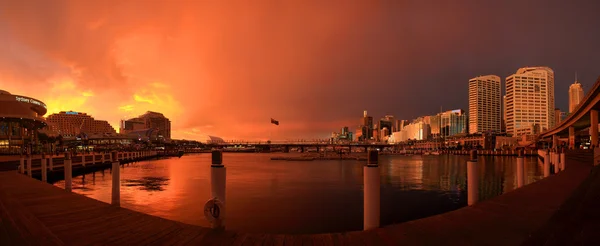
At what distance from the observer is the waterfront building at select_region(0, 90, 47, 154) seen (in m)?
75.7

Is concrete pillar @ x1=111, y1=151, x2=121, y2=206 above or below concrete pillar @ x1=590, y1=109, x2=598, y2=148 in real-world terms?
below

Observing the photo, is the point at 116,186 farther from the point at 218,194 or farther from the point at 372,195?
the point at 372,195

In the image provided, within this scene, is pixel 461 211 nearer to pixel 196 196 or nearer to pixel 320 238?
pixel 320 238

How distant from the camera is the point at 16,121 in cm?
7850

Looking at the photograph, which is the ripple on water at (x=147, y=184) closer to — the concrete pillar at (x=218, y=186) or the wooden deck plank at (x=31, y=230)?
the wooden deck plank at (x=31, y=230)

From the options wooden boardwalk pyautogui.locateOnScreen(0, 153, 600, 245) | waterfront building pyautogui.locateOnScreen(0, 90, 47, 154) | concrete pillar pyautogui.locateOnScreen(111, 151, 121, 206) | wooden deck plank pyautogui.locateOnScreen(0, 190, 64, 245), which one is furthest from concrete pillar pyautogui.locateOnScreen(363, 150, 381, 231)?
waterfront building pyautogui.locateOnScreen(0, 90, 47, 154)

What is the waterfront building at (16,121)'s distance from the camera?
248ft

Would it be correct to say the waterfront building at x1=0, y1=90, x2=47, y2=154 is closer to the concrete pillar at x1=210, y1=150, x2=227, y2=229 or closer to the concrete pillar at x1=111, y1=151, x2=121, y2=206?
the concrete pillar at x1=111, y1=151, x2=121, y2=206

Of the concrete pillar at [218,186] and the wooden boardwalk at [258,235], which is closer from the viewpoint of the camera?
the wooden boardwalk at [258,235]

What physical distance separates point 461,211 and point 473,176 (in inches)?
73.6

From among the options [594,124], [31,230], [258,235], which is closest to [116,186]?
[31,230]

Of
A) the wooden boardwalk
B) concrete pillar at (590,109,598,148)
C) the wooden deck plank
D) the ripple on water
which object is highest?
concrete pillar at (590,109,598,148)

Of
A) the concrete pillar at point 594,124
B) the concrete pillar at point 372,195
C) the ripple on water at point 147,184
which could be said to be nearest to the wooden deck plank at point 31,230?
the concrete pillar at point 372,195

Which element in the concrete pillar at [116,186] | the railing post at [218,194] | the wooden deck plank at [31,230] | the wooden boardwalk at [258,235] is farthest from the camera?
the concrete pillar at [116,186]
